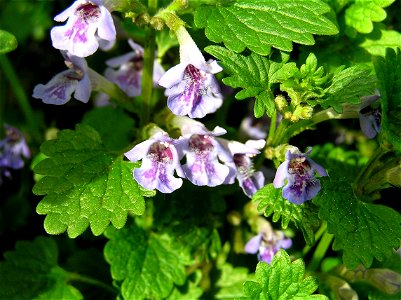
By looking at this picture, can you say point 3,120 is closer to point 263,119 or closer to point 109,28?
point 263,119

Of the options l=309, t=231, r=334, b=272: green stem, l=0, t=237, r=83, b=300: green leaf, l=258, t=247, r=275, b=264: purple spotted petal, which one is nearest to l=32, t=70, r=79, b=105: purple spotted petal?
l=0, t=237, r=83, b=300: green leaf

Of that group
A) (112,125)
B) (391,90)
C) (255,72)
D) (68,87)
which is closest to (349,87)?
(391,90)

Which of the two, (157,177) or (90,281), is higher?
(157,177)

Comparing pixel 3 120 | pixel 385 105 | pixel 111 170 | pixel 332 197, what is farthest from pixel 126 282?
pixel 3 120

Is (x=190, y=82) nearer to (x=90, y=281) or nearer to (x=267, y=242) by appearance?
(x=267, y=242)

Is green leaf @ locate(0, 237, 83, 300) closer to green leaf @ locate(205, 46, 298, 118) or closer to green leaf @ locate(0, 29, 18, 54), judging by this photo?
green leaf @ locate(0, 29, 18, 54)

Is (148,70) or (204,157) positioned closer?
(204,157)

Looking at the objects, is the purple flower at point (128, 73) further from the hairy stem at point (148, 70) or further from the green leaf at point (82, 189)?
the green leaf at point (82, 189)
